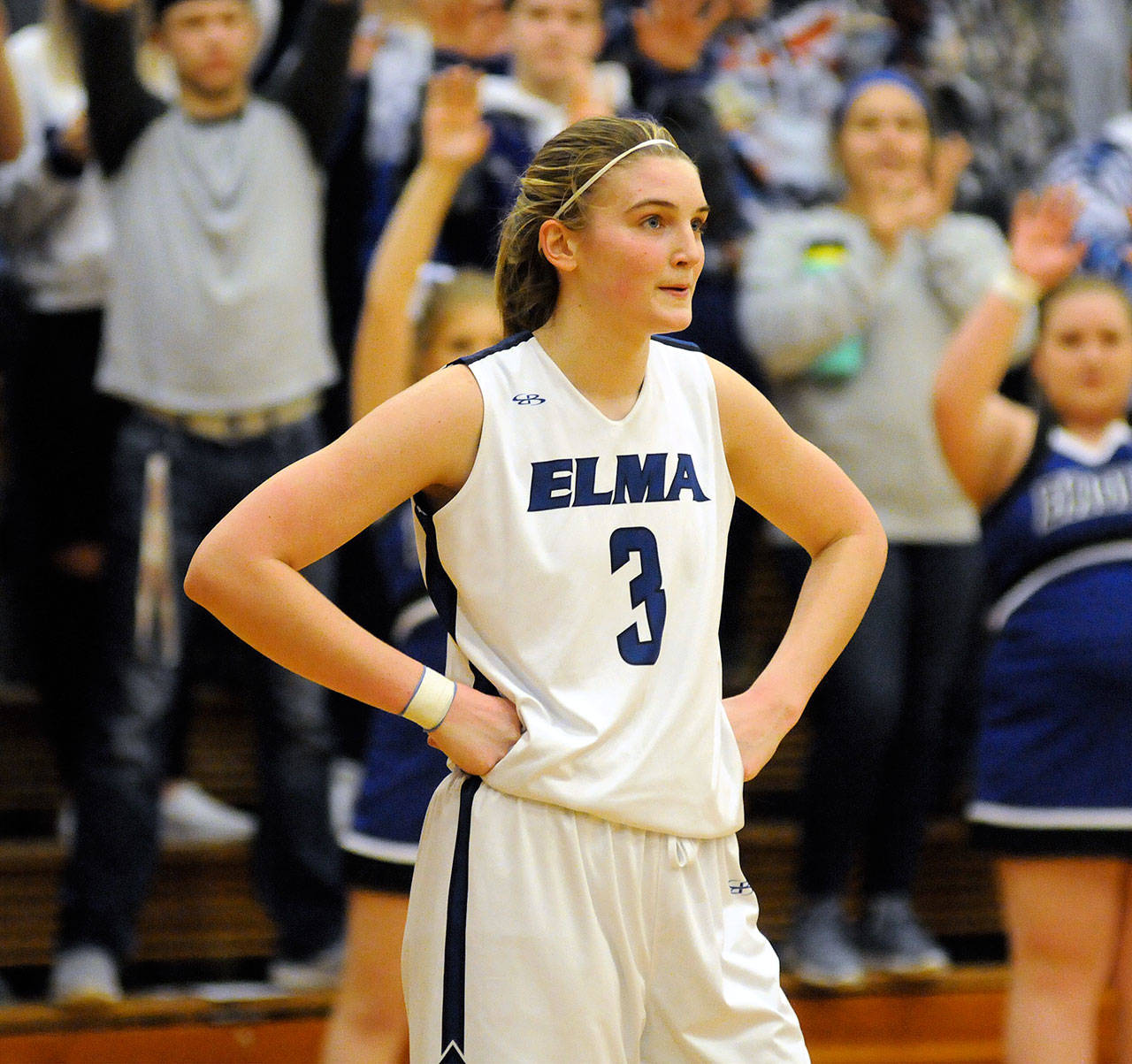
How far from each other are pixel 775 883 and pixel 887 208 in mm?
1860

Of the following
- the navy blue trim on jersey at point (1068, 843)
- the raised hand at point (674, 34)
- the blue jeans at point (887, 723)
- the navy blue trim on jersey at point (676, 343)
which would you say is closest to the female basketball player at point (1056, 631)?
the navy blue trim on jersey at point (1068, 843)

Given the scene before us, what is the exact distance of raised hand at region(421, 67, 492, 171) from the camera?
396 centimetres

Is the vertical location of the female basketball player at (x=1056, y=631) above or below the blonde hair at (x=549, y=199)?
below

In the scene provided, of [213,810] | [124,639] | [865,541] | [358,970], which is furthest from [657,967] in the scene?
[213,810]

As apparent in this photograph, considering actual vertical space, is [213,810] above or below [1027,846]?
below

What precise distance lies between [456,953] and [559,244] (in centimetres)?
95

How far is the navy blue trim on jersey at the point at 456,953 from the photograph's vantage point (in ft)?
7.27

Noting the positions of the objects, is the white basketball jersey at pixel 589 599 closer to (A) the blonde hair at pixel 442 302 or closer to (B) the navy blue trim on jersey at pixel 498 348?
(B) the navy blue trim on jersey at pixel 498 348

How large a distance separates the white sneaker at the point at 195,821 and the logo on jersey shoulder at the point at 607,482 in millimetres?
2444

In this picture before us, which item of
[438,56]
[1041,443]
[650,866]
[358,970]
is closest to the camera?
[650,866]

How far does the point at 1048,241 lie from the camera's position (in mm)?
3811

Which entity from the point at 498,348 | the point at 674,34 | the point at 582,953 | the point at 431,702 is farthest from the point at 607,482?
the point at 674,34

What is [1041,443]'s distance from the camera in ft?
12.2

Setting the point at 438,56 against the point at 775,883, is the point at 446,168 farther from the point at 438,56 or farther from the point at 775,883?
the point at 775,883
